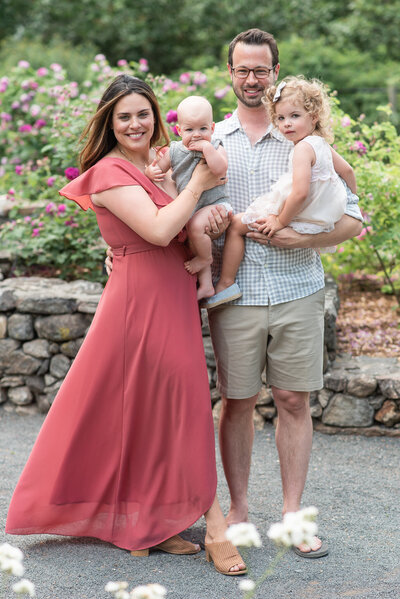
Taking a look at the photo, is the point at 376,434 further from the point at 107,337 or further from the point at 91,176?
the point at 91,176

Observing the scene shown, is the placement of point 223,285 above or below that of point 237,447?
above

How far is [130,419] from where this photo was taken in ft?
9.64

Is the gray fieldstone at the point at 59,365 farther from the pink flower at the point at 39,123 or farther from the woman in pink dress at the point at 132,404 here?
the pink flower at the point at 39,123

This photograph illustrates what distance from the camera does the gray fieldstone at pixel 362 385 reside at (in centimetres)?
438

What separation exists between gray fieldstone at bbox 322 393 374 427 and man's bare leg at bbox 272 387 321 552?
1.35 meters

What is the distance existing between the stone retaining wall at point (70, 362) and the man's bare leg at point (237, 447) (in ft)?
4.51

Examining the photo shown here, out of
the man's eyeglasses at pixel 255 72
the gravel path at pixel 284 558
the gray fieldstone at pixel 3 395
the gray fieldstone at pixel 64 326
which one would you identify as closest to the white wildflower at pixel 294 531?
the gravel path at pixel 284 558

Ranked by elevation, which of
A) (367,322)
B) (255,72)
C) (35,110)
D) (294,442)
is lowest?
(294,442)

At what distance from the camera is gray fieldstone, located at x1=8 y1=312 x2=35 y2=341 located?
482 centimetres

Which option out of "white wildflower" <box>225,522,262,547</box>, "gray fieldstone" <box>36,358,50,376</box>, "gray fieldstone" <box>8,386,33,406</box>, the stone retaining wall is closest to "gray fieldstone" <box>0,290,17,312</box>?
the stone retaining wall

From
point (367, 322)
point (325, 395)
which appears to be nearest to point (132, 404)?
point (325, 395)

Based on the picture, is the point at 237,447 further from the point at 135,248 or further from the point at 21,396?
the point at 21,396

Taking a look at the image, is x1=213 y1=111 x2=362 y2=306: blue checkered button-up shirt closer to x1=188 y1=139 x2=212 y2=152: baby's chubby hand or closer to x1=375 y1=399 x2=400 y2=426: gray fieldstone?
x1=188 y1=139 x2=212 y2=152: baby's chubby hand

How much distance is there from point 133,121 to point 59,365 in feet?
7.86
